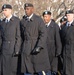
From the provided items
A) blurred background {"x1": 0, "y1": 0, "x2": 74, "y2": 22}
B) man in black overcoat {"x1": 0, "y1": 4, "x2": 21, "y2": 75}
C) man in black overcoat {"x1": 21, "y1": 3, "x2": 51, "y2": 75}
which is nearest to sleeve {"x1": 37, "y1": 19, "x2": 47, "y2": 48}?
man in black overcoat {"x1": 21, "y1": 3, "x2": 51, "y2": 75}

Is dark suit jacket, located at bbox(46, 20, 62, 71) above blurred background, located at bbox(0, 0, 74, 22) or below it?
below

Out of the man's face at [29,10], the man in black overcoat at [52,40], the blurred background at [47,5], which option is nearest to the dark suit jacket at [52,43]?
the man in black overcoat at [52,40]

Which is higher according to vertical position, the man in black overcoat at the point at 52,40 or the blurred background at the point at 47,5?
the blurred background at the point at 47,5

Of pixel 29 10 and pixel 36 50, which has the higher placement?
pixel 29 10

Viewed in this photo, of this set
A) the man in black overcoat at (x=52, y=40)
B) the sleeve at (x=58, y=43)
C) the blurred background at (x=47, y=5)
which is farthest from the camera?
the blurred background at (x=47, y=5)

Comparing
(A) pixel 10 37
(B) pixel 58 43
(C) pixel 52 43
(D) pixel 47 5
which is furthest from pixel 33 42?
(D) pixel 47 5

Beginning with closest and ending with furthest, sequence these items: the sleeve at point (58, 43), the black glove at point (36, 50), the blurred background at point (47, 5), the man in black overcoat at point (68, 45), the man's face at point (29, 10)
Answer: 1. the black glove at point (36, 50)
2. the man's face at point (29, 10)
3. the man in black overcoat at point (68, 45)
4. the sleeve at point (58, 43)
5. the blurred background at point (47, 5)

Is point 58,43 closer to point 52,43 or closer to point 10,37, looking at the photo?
point 52,43

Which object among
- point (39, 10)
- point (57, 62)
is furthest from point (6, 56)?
point (39, 10)

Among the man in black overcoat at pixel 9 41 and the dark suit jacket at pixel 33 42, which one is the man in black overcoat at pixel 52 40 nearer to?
the dark suit jacket at pixel 33 42

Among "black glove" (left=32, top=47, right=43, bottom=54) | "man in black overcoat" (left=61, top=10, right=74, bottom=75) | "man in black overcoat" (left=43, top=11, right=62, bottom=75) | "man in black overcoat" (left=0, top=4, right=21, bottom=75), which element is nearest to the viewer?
"black glove" (left=32, top=47, right=43, bottom=54)

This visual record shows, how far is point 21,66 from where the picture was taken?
8008 mm

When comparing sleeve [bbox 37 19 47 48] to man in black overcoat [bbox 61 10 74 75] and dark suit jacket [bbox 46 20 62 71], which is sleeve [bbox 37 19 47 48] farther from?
dark suit jacket [bbox 46 20 62 71]

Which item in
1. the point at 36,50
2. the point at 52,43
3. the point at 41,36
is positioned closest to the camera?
the point at 36,50
